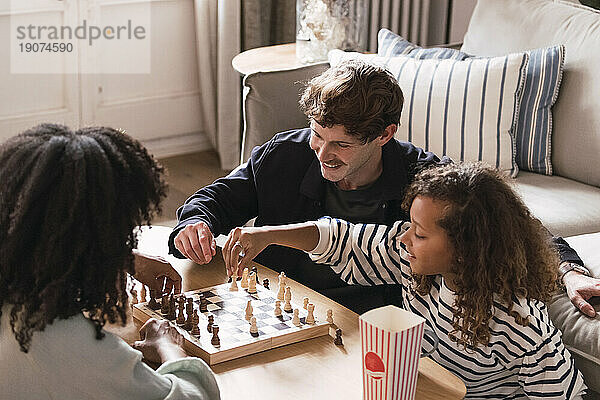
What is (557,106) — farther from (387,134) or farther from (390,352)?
(390,352)

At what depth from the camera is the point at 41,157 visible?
1100mm

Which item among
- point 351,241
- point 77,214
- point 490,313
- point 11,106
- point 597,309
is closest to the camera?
point 77,214

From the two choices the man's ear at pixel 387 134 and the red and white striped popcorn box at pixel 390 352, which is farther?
the man's ear at pixel 387 134

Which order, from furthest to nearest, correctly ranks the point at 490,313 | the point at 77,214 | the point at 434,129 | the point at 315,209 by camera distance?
the point at 434,129, the point at 315,209, the point at 490,313, the point at 77,214

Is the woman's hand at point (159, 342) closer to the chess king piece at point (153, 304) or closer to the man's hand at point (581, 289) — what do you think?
the chess king piece at point (153, 304)

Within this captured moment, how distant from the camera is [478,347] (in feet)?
5.41

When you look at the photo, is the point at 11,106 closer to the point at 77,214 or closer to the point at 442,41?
the point at 442,41

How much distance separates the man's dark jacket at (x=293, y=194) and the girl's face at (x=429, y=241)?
0.36 metres

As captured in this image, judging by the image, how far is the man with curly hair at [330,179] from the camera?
1.94 meters

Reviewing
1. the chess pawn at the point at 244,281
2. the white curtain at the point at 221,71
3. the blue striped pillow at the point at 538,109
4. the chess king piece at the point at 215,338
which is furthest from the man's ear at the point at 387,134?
the white curtain at the point at 221,71

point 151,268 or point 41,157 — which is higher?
point 41,157

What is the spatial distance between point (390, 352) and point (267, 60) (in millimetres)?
2313

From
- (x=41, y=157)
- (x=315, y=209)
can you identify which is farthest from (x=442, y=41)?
(x=41, y=157)

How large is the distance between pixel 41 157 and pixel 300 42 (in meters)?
2.37
